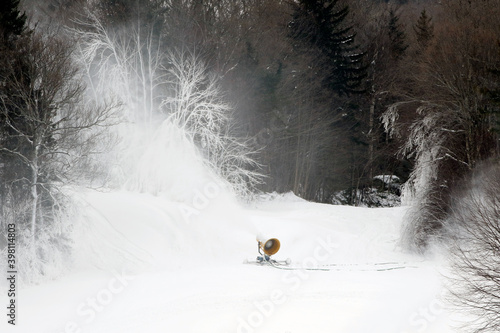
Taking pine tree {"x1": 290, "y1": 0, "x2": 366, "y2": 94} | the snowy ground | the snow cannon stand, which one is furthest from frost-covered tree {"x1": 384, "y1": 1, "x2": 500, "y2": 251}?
pine tree {"x1": 290, "y1": 0, "x2": 366, "y2": 94}

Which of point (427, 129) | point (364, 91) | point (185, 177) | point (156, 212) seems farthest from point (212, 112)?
point (364, 91)

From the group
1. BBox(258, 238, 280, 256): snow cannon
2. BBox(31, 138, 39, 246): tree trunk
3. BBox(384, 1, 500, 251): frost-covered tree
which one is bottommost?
BBox(258, 238, 280, 256): snow cannon

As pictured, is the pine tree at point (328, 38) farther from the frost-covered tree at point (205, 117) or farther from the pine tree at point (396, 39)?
the frost-covered tree at point (205, 117)

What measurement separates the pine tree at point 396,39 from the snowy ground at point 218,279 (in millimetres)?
20585

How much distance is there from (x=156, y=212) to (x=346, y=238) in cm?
876

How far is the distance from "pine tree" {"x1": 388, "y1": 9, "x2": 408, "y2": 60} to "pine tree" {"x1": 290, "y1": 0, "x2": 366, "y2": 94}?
5635 millimetres

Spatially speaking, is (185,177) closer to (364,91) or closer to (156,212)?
(156,212)

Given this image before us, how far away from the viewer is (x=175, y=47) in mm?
29844

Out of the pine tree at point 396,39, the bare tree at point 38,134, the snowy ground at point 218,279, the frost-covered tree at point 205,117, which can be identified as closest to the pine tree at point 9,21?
the bare tree at point 38,134

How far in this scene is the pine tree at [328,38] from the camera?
35.7 meters

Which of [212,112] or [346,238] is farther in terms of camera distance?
[212,112]

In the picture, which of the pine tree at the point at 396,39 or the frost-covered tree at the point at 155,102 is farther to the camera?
the pine tree at the point at 396,39

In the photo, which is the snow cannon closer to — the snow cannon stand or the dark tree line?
the snow cannon stand

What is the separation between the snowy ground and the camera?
12.9 meters
